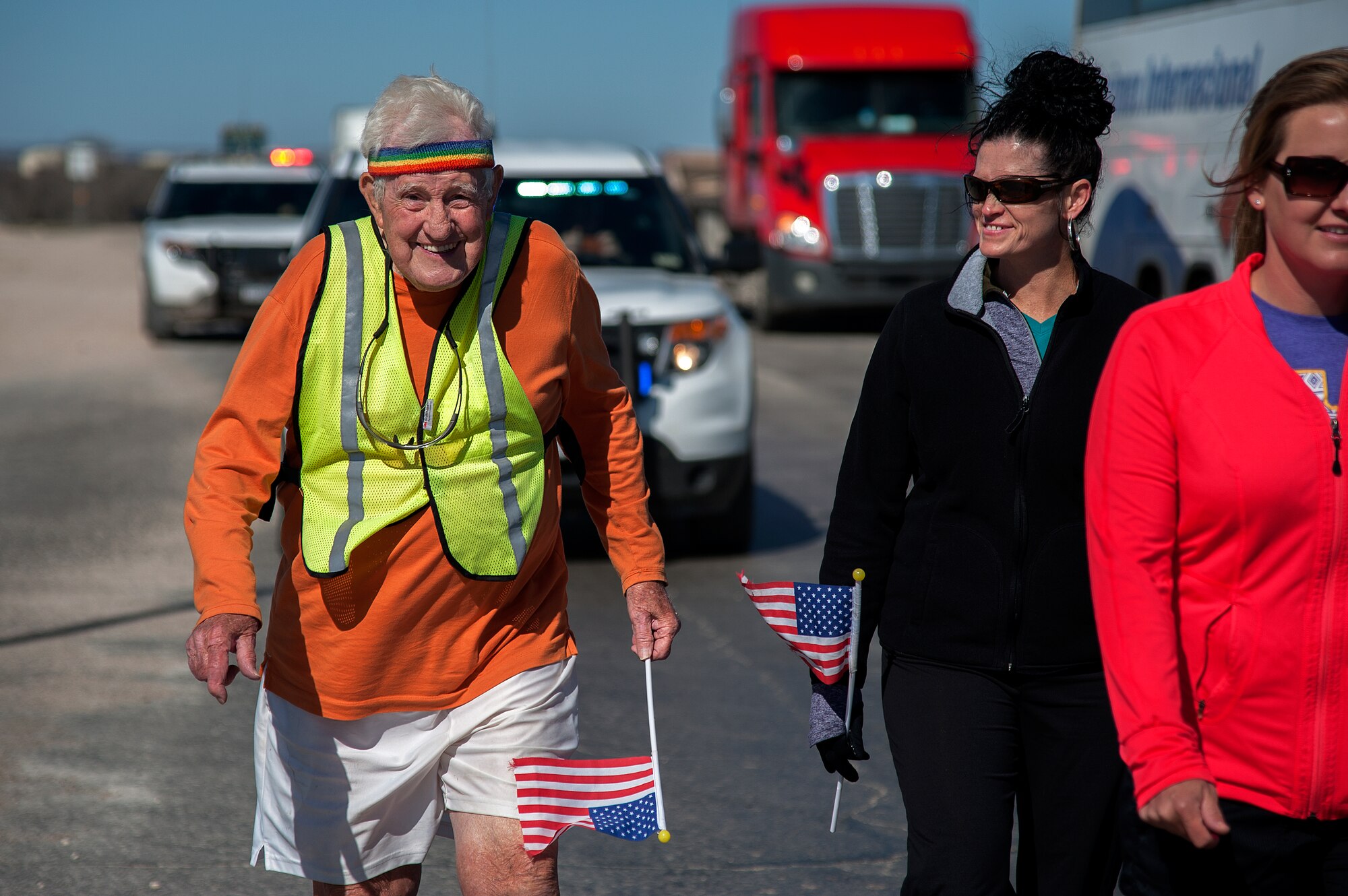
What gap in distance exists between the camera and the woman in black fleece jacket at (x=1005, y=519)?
2.91m

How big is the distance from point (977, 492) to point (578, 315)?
33.6 inches

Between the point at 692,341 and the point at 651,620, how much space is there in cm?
480

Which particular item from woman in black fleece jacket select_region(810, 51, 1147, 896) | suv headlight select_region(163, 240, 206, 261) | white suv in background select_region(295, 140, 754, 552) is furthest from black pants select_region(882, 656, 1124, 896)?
suv headlight select_region(163, 240, 206, 261)

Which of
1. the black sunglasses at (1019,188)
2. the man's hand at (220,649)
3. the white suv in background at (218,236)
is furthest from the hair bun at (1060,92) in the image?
the white suv in background at (218,236)

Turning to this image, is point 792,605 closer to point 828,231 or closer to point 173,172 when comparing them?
point 828,231

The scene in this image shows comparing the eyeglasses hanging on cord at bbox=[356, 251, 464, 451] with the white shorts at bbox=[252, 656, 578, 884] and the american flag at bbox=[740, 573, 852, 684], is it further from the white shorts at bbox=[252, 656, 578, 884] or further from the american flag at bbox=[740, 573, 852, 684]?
the american flag at bbox=[740, 573, 852, 684]

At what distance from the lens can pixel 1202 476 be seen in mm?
2344

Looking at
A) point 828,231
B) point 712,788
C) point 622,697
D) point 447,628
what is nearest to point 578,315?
point 447,628

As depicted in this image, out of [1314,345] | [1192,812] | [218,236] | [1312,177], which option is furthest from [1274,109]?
[218,236]

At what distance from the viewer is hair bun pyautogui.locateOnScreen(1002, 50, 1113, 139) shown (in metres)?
3.03

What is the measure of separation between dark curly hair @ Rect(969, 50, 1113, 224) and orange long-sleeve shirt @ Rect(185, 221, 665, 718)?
0.90 meters

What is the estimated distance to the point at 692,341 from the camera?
7.89 metres

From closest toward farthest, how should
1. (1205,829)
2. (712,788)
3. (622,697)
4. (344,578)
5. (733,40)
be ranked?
1. (1205,829)
2. (344,578)
3. (712,788)
4. (622,697)
5. (733,40)

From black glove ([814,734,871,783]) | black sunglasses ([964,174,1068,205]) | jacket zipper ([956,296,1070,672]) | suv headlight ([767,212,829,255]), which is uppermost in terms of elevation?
black sunglasses ([964,174,1068,205])
